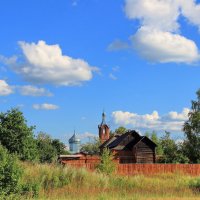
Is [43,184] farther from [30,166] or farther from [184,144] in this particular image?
[184,144]

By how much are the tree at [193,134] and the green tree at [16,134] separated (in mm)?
35283

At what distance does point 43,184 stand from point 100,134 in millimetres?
117172

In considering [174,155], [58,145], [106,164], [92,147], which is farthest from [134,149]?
[92,147]

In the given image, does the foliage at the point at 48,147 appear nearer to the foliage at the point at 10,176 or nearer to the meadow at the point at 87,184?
the meadow at the point at 87,184

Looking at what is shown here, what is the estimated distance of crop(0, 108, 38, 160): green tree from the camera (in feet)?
137

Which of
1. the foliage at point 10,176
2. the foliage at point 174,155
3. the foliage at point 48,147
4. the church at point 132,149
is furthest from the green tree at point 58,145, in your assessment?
the foliage at point 10,176

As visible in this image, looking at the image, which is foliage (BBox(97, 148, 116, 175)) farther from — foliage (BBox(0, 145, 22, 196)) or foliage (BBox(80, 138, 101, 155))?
foliage (BBox(80, 138, 101, 155))

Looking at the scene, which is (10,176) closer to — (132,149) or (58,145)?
(132,149)

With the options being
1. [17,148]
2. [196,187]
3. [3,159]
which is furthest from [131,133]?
[3,159]

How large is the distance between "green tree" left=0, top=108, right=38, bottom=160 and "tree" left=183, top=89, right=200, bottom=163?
35283 mm

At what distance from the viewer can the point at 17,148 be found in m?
41.8

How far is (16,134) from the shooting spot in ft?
137

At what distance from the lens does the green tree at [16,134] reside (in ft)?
137

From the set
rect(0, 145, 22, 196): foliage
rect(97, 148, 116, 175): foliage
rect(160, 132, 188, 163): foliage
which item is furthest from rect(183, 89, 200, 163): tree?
rect(0, 145, 22, 196): foliage
